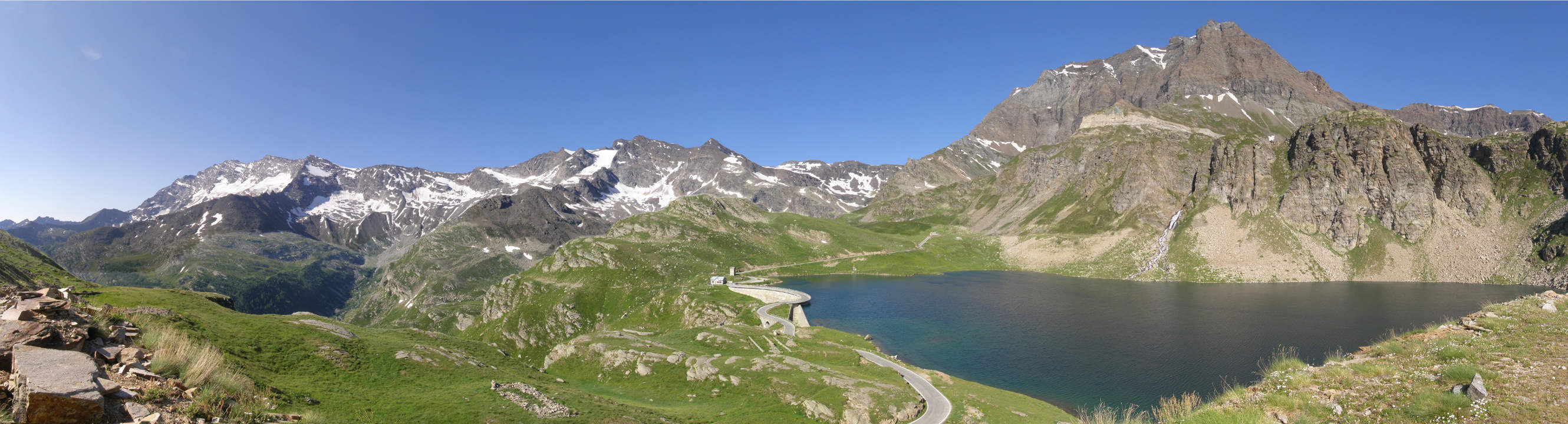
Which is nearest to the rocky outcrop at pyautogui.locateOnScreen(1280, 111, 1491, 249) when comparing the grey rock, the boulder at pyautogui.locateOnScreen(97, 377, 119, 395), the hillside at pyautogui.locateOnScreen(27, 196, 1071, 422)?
the hillside at pyautogui.locateOnScreen(27, 196, 1071, 422)

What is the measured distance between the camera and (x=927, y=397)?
4684cm

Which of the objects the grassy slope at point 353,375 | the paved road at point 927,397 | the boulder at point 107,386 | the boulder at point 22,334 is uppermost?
the boulder at point 22,334

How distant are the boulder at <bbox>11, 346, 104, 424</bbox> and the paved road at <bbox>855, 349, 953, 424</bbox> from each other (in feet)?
130

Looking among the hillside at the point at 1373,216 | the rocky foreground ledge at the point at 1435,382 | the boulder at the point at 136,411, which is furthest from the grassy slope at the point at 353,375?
the hillside at the point at 1373,216

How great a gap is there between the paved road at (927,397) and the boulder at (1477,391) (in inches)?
1111

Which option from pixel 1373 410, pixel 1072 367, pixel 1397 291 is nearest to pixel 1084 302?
pixel 1072 367

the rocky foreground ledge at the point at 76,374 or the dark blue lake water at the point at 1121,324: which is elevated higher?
the rocky foreground ledge at the point at 76,374

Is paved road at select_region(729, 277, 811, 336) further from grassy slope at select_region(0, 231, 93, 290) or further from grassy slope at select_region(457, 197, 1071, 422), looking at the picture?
grassy slope at select_region(0, 231, 93, 290)

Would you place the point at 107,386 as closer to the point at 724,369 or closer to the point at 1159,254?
the point at 724,369

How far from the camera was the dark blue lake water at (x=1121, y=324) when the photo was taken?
61625 millimetres

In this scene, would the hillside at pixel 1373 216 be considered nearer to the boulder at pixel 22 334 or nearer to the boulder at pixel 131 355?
the boulder at pixel 131 355

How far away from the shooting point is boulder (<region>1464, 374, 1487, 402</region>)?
48.9 ft

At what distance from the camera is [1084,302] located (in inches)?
4643

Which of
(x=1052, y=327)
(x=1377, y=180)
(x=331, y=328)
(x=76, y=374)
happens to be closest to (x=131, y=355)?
(x=76, y=374)
